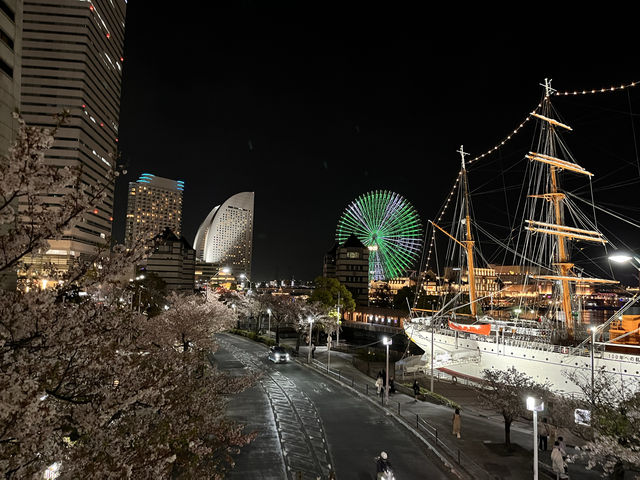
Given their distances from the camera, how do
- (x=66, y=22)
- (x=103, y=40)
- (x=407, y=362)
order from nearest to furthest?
(x=407, y=362) < (x=66, y=22) < (x=103, y=40)

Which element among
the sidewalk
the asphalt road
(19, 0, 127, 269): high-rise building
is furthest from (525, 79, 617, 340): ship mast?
(19, 0, 127, 269): high-rise building

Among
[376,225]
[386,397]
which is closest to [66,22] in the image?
[376,225]

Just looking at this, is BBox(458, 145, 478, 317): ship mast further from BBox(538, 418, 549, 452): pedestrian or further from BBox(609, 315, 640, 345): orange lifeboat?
BBox(538, 418, 549, 452): pedestrian

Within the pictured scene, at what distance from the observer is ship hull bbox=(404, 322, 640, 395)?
2608 centimetres

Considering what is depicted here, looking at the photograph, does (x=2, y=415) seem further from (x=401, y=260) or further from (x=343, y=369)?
(x=401, y=260)

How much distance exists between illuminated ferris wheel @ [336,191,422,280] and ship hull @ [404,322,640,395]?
1673 inches

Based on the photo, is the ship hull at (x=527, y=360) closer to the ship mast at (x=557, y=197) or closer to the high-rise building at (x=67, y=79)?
the ship mast at (x=557, y=197)

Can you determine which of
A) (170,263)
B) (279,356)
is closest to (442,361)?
(279,356)

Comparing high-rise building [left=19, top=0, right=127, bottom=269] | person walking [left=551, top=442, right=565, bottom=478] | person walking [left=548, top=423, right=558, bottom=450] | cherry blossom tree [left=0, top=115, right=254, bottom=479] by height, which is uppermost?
high-rise building [left=19, top=0, right=127, bottom=269]

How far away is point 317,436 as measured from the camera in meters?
17.7

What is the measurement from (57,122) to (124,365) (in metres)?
3.62

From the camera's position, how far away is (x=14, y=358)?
493 centimetres

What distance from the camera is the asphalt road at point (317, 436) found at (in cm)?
1427

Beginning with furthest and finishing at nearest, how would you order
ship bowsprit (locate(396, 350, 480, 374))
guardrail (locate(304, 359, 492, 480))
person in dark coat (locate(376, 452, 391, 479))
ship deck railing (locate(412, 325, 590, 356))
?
ship bowsprit (locate(396, 350, 480, 374)), ship deck railing (locate(412, 325, 590, 356)), guardrail (locate(304, 359, 492, 480)), person in dark coat (locate(376, 452, 391, 479))
